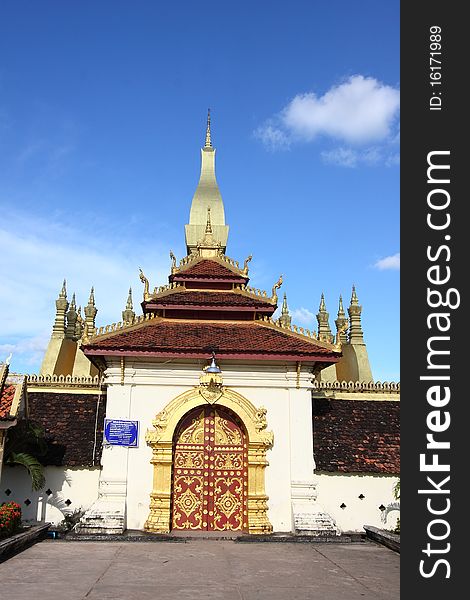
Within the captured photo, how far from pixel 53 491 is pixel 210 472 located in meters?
4.01

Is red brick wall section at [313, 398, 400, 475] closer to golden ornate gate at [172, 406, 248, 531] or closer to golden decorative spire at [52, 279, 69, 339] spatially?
golden ornate gate at [172, 406, 248, 531]

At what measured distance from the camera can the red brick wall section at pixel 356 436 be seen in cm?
1500

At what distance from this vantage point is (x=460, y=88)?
26.7 feet

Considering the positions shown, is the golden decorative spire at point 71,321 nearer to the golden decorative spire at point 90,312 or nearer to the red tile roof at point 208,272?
the golden decorative spire at point 90,312

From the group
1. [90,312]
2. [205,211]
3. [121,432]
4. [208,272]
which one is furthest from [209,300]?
[90,312]

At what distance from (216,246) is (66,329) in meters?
12.5

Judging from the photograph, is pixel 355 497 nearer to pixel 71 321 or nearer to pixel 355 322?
pixel 355 322

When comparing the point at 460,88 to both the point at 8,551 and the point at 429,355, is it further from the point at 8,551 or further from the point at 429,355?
the point at 8,551

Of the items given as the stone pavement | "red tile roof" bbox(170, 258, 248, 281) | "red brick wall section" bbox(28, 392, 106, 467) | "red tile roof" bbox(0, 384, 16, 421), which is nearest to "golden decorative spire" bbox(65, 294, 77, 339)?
"red brick wall section" bbox(28, 392, 106, 467)

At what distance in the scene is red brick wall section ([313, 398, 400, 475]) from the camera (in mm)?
15000

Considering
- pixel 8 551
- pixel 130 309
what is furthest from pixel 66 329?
Result: pixel 8 551

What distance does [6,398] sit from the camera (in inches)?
514

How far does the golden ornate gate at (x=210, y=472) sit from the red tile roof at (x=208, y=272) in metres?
3.81

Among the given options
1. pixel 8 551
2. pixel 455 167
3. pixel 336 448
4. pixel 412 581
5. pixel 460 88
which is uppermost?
pixel 460 88
